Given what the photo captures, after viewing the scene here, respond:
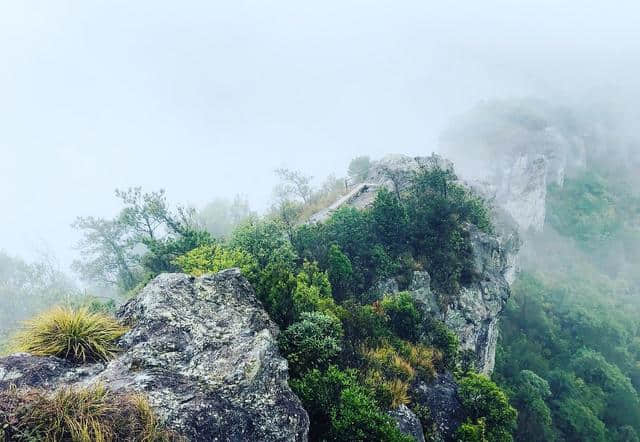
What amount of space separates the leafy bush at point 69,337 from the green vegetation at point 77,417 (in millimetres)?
2745

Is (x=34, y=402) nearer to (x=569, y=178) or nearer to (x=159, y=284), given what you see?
(x=159, y=284)

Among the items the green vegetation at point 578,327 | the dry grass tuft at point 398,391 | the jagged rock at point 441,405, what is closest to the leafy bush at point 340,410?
the dry grass tuft at point 398,391

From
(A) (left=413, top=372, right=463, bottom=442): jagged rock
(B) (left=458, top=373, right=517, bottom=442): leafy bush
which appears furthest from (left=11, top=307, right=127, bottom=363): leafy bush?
(B) (left=458, top=373, right=517, bottom=442): leafy bush

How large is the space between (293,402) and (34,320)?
25.4ft

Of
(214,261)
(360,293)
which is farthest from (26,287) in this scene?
(360,293)

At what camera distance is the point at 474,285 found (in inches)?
1044

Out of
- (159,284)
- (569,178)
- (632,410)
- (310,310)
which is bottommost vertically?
(632,410)

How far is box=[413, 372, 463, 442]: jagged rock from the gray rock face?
7.30 metres

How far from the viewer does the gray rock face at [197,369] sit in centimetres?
805

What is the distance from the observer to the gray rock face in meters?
8.05

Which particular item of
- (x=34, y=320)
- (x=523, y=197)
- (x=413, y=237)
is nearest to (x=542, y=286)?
(x=523, y=197)

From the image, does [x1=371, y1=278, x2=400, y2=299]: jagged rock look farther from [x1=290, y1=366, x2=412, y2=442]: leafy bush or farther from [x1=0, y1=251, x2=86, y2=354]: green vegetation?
[x1=0, y1=251, x2=86, y2=354]: green vegetation

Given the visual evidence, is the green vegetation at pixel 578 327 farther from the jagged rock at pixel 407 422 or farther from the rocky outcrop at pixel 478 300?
the jagged rock at pixel 407 422

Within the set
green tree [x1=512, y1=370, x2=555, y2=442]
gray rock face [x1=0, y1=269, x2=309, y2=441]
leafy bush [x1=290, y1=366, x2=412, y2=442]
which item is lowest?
green tree [x1=512, y1=370, x2=555, y2=442]
